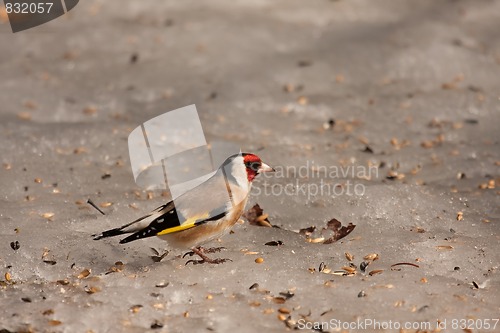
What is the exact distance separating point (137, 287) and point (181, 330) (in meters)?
0.55

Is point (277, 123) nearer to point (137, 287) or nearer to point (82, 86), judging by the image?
point (82, 86)

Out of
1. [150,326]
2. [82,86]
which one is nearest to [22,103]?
[82,86]

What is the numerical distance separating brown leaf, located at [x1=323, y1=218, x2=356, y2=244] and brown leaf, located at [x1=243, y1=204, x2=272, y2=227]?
17.9 inches

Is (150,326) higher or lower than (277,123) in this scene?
higher

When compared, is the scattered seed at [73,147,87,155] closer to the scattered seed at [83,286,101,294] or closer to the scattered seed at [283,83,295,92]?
the scattered seed at [83,286,101,294]

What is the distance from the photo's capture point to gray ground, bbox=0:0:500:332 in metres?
4.31

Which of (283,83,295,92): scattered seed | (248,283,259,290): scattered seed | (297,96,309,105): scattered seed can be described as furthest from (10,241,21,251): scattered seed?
(283,83,295,92): scattered seed

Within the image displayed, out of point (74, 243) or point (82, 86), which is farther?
point (82, 86)

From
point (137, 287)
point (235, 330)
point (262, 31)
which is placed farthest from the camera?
point (262, 31)

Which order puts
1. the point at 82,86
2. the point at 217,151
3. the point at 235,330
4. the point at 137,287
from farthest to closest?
the point at 82,86 → the point at 217,151 → the point at 137,287 → the point at 235,330

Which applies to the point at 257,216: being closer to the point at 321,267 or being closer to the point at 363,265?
the point at 321,267

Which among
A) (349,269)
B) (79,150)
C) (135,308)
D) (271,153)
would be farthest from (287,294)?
(79,150)

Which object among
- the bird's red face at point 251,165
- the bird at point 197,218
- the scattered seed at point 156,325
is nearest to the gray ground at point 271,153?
the scattered seed at point 156,325

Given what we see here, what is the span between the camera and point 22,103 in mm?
7871
